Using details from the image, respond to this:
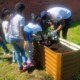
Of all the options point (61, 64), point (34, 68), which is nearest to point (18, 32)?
point (34, 68)

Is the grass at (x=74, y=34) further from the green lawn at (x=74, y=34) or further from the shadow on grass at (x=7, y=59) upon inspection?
the shadow on grass at (x=7, y=59)

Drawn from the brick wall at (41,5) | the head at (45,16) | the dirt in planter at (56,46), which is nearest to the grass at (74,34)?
the brick wall at (41,5)

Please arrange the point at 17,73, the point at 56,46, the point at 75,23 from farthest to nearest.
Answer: the point at 75,23
the point at 56,46
the point at 17,73

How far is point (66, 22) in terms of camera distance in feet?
24.6

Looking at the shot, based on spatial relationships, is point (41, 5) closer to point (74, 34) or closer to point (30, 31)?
point (74, 34)

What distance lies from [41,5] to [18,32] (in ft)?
24.7

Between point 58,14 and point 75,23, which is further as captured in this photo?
point 75,23

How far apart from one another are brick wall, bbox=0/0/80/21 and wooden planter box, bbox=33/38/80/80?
690 cm

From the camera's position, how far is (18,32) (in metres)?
6.00

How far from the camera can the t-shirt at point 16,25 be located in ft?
19.2

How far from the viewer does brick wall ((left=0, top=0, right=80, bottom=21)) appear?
1244 centimetres

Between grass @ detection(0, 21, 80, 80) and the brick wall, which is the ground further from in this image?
the brick wall

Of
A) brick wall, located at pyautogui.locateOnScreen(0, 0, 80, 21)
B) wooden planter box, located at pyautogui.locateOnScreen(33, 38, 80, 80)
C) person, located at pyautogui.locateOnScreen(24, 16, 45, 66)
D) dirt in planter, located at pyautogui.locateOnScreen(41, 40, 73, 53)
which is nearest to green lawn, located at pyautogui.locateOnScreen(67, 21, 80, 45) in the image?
brick wall, located at pyautogui.locateOnScreen(0, 0, 80, 21)

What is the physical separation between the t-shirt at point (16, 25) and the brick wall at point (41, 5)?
6428mm
